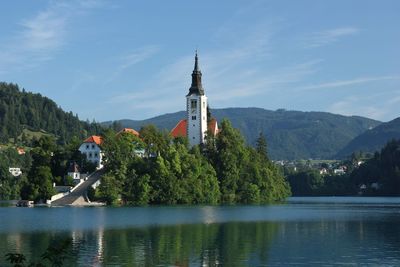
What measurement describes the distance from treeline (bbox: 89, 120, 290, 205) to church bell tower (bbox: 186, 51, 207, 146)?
9.82 m

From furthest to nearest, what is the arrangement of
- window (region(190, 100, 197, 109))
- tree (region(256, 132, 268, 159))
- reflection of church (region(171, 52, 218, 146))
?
tree (region(256, 132, 268, 159)), window (region(190, 100, 197, 109)), reflection of church (region(171, 52, 218, 146))

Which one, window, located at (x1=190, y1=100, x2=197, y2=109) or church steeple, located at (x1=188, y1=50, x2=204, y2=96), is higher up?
church steeple, located at (x1=188, y1=50, x2=204, y2=96)

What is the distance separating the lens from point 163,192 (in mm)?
114250

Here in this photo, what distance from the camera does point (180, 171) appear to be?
375 feet

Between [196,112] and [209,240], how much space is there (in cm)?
9000

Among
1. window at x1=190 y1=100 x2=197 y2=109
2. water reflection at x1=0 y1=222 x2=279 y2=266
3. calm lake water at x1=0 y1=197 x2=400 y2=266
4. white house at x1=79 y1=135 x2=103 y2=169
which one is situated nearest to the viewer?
water reflection at x1=0 y1=222 x2=279 y2=266

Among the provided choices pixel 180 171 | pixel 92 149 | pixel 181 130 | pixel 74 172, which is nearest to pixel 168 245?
pixel 180 171

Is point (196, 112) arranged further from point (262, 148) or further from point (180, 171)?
point (180, 171)

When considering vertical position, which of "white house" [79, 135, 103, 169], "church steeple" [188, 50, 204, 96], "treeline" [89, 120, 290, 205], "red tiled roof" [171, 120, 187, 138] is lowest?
"treeline" [89, 120, 290, 205]

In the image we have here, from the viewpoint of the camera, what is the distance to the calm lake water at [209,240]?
130ft

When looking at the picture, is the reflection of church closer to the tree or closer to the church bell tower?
the church bell tower

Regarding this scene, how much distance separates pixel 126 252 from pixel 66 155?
82882mm

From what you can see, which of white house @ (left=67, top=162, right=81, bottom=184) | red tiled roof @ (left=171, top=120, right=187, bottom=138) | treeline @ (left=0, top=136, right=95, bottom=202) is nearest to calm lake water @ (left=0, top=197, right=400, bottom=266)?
treeline @ (left=0, top=136, right=95, bottom=202)

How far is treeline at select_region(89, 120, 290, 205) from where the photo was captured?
4405 inches
